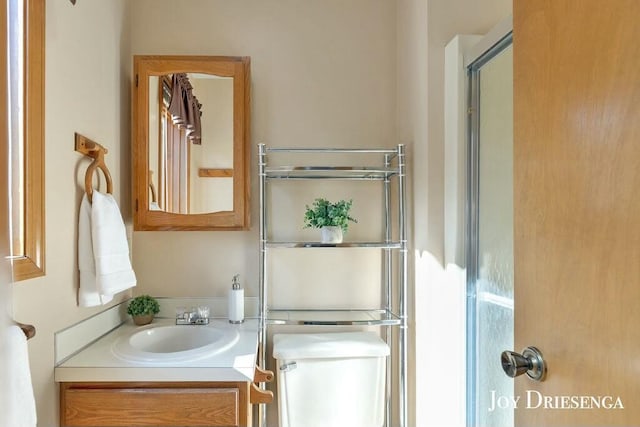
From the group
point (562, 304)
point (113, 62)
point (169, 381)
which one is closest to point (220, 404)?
point (169, 381)

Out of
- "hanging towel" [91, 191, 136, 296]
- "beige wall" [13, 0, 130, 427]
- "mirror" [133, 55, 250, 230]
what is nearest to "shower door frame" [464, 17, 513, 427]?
"mirror" [133, 55, 250, 230]

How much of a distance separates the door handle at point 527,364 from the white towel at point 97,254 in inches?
47.9

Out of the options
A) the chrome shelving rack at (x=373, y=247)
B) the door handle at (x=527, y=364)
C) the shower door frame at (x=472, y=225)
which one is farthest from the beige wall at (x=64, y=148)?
the shower door frame at (x=472, y=225)

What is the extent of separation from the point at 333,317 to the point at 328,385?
0.92 feet

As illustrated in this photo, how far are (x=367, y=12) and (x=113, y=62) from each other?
116 centimetres

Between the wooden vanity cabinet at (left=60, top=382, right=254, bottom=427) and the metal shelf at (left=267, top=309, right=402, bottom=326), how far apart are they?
424 mm

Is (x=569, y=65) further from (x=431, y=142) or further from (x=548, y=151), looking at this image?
(x=431, y=142)

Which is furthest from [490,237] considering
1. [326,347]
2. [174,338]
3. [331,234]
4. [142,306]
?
[142,306]

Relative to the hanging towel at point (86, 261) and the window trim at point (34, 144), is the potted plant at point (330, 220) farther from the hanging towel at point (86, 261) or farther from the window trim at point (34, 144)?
the window trim at point (34, 144)

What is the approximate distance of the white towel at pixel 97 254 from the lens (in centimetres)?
137

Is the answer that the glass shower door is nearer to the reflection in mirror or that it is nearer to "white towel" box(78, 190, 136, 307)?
the reflection in mirror

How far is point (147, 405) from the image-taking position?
128cm

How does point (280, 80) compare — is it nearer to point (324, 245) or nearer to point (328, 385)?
point (324, 245)

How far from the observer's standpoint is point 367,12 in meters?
1.95
